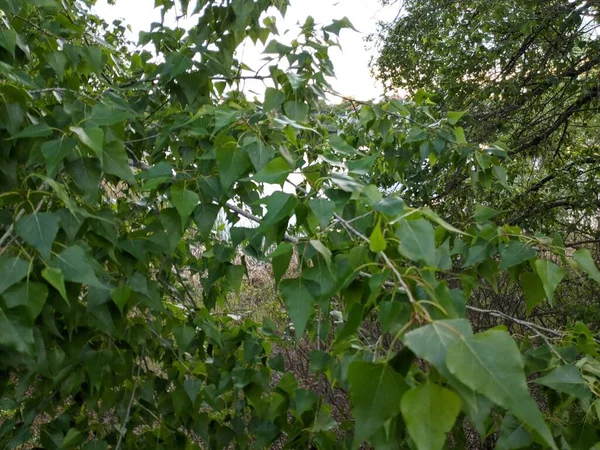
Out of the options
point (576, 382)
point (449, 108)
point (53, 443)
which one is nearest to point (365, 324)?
point (449, 108)

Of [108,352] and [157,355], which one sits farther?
[157,355]

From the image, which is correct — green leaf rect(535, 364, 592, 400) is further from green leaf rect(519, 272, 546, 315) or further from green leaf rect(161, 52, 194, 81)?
green leaf rect(161, 52, 194, 81)

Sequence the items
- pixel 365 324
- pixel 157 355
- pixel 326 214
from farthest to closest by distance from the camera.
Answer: pixel 365 324, pixel 157 355, pixel 326 214

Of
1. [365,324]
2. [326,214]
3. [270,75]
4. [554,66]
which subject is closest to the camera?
[326,214]

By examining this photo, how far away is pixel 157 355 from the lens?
180 centimetres

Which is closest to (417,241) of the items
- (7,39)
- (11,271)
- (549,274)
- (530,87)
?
(549,274)

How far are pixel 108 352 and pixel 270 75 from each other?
78 cm

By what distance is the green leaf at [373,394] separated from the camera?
622mm

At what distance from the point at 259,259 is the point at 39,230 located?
26.5 inches

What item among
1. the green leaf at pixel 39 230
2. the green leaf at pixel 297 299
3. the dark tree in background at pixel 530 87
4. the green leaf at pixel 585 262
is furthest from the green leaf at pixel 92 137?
the dark tree in background at pixel 530 87

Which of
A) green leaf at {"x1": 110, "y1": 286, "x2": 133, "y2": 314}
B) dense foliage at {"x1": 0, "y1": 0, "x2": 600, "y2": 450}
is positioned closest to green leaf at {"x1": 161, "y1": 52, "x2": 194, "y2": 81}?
dense foliage at {"x1": 0, "y1": 0, "x2": 600, "y2": 450}

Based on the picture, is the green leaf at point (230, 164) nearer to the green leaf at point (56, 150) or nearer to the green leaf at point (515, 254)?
the green leaf at point (56, 150)

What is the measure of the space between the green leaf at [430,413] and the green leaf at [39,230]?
1.72 ft

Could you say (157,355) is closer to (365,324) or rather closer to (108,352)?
(108,352)
